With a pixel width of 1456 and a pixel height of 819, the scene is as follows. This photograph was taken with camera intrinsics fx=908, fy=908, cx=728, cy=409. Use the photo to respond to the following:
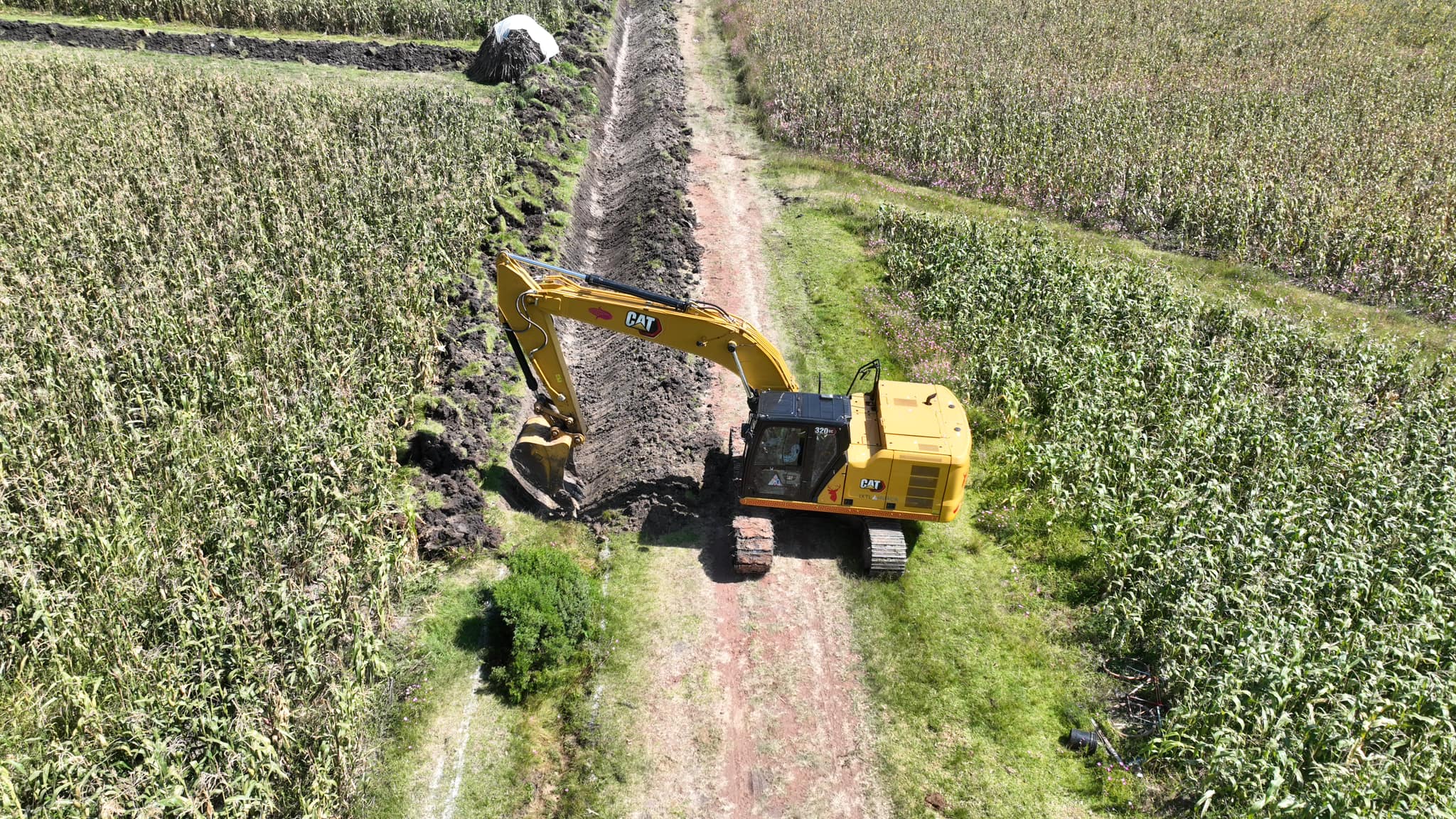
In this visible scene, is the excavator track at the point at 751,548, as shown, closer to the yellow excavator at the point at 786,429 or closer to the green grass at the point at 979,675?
the yellow excavator at the point at 786,429

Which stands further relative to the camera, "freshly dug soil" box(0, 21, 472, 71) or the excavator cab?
"freshly dug soil" box(0, 21, 472, 71)

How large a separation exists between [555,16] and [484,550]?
3370 centimetres

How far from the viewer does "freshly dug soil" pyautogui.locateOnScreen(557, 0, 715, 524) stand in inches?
637

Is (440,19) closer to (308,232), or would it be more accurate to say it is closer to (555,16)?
(555,16)

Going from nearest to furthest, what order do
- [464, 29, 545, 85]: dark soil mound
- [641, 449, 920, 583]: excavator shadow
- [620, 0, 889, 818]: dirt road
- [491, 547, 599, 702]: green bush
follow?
[620, 0, 889, 818]: dirt road → [491, 547, 599, 702]: green bush → [641, 449, 920, 583]: excavator shadow → [464, 29, 545, 85]: dark soil mound

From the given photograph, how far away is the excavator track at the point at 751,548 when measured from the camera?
14109 mm

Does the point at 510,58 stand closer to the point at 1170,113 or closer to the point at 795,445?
the point at 1170,113

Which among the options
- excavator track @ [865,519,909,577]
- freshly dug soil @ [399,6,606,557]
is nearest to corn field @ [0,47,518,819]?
freshly dug soil @ [399,6,606,557]

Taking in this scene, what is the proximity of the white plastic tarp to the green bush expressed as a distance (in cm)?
2639

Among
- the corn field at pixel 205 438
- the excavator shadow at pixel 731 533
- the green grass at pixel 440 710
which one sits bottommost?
the green grass at pixel 440 710

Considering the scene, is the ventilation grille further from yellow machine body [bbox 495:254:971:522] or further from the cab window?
the cab window

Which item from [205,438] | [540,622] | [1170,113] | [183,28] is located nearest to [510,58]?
[183,28]

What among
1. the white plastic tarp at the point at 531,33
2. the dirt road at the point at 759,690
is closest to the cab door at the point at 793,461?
the dirt road at the point at 759,690

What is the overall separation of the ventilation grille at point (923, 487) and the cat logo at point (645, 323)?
4467 millimetres
